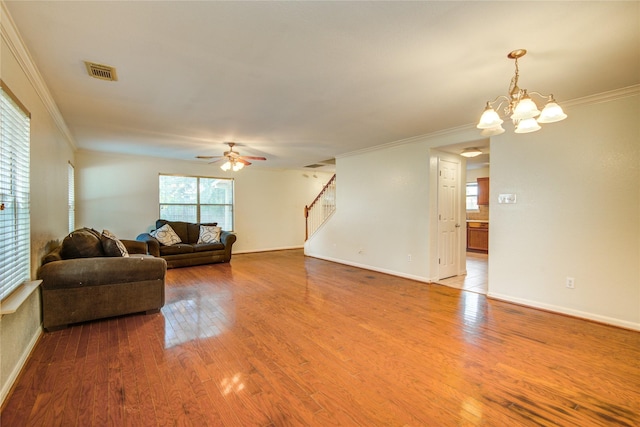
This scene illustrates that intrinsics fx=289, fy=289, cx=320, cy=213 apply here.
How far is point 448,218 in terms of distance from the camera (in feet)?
16.5

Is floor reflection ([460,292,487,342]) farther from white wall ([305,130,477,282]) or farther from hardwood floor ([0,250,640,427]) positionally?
white wall ([305,130,477,282])

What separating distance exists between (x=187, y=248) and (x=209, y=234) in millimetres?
703

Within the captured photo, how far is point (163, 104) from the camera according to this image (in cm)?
328

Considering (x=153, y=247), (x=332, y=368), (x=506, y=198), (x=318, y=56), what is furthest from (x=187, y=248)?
(x=506, y=198)

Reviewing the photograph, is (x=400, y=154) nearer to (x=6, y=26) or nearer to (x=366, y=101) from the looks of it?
(x=366, y=101)

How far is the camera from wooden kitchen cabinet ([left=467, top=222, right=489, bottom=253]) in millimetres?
7717

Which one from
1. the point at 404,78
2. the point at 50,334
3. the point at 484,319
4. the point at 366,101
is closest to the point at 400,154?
the point at 366,101

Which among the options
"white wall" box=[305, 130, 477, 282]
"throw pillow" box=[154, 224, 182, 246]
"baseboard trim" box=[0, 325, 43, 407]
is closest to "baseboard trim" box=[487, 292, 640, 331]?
"white wall" box=[305, 130, 477, 282]

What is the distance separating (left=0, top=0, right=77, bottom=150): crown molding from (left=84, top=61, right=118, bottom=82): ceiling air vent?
0.37 m

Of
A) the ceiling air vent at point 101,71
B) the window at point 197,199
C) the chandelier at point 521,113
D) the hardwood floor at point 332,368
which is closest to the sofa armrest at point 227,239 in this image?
the window at point 197,199

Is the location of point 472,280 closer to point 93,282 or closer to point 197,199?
point 93,282

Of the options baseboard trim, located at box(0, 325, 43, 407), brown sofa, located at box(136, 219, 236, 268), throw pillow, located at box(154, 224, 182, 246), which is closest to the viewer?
baseboard trim, located at box(0, 325, 43, 407)

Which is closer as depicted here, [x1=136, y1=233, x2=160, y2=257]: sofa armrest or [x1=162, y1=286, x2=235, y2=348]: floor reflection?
[x1=162, y1=286, x2=235, y2=348]: floor reflection

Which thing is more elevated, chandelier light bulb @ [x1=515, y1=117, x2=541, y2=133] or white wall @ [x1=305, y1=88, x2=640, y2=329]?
chandelier light bulb @ [x1=515, y1=117, x2=541, y2=133]
